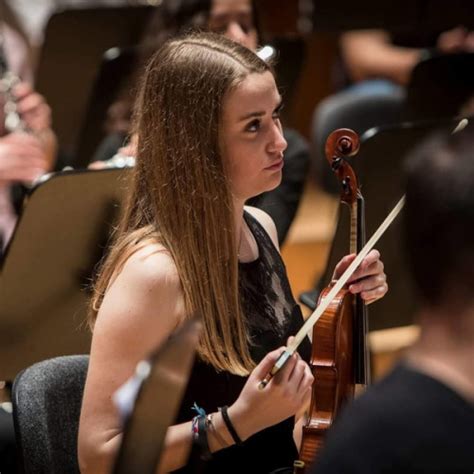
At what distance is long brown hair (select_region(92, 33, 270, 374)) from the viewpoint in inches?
59.2

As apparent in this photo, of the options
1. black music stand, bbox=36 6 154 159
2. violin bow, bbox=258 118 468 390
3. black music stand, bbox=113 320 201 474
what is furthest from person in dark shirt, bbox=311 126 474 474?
black music stand, bbox=36 6 154 159

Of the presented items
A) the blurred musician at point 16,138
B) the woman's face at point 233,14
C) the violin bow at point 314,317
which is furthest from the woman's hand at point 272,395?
the woman's face at point 233,14

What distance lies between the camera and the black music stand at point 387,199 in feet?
6.70

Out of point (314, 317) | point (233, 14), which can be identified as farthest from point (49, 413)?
point (233, 14)

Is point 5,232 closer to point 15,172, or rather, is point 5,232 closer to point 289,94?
point 15,172

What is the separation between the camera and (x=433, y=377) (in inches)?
33.3

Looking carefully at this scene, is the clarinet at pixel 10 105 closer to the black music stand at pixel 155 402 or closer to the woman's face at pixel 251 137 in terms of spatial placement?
the woman's face at pixel 251 137

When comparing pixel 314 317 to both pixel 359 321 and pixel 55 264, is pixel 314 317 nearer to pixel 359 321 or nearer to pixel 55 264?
pixel 359 321

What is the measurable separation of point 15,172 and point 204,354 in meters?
0.82

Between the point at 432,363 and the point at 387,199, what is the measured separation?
124 centimetres

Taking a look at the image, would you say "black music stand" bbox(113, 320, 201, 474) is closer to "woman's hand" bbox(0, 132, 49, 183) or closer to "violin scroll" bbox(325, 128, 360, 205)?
"violin scroll" bbox(325, 128, 360, 205)

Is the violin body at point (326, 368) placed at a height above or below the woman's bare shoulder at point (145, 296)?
below

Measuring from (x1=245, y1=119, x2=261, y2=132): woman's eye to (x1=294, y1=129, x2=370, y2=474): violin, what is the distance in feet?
0.32

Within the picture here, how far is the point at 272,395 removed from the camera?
4.35 ft
